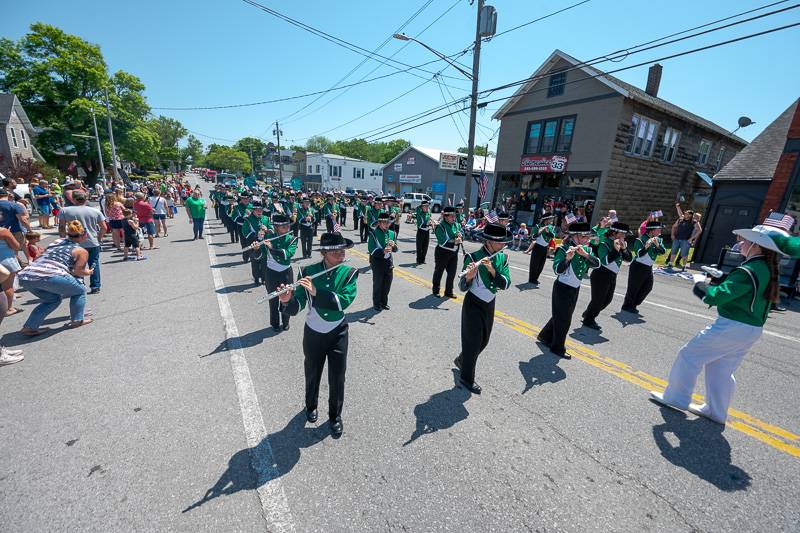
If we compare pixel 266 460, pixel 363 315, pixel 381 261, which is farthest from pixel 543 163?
pixel 266 460

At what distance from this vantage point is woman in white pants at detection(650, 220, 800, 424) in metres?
3.49

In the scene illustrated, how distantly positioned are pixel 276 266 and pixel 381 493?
4533 mm

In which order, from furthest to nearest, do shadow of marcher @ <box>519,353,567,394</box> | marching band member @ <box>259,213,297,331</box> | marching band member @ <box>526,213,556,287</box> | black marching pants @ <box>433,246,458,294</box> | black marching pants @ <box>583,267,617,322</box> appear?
marching band member @ <box>526,213,556,287</box> → black marching pants @ <box>433,246,458,294</box> → black marching pants @ <box>583,267,617,322</box> → marching band member @ <box>259,213,297,331</box> → shadow of marcher @ <box>519,353,567,394</box>

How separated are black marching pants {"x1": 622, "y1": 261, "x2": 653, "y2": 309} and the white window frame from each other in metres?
22.8

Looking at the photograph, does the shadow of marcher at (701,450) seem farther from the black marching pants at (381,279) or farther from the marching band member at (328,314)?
the black marching pants at (381,279)

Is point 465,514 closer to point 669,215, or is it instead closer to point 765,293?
point 765,293

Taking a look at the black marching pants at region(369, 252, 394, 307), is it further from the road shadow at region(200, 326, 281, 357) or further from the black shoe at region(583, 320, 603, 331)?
the black shoe at region(583, 320, 603, 331)

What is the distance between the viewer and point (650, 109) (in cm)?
1883

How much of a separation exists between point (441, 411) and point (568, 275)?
2954 mm

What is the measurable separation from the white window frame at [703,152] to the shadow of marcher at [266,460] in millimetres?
30279

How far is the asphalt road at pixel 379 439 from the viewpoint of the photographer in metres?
2.68

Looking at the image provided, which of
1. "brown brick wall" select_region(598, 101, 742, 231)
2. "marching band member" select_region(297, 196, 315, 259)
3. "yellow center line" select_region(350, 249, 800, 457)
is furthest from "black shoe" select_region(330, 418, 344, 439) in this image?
"brown brick wall" select_region(598, 101, 742, 231)

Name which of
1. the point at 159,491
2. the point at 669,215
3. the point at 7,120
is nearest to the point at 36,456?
the point at 159,491

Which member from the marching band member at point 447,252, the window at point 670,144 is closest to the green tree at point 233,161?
the window at point 670,144
